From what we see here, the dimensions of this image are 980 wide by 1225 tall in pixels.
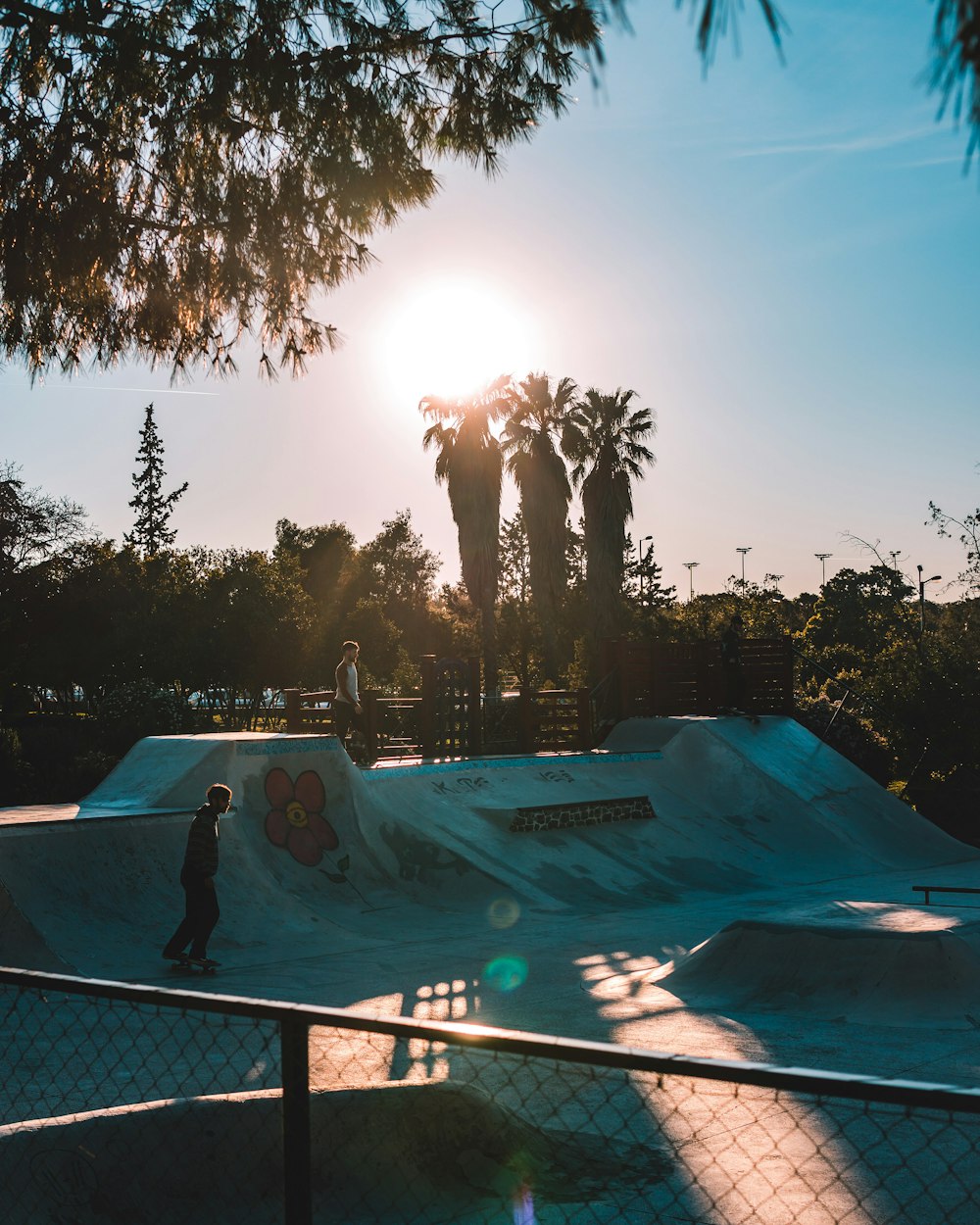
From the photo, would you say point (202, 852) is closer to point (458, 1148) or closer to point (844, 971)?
point (844, 971)

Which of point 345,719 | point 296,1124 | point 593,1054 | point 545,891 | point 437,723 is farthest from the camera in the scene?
point 437,723

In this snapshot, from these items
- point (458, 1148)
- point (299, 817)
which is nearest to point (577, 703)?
point (299, 817)

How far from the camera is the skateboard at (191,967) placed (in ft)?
33.3

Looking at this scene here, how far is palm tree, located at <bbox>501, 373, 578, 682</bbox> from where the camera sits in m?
34.7

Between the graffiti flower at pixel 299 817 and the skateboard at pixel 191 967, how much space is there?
3.45 meters

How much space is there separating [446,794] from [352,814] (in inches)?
89.7

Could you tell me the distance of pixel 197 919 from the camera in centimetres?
1020

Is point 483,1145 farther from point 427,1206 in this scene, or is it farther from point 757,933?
point 757,933

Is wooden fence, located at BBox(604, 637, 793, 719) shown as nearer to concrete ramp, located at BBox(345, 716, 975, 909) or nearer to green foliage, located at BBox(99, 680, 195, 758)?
concrete ramp, located at BBox(345, 716, 975, 909)

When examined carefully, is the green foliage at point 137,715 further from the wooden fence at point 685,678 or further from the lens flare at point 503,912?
the lens flare at point 503,912

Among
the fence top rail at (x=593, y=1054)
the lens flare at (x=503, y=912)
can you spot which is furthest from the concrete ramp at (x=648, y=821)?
the fence top rail at (x=593, y=1054)

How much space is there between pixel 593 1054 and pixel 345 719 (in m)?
16.3

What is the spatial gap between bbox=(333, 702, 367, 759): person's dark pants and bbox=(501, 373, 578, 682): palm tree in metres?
16.1

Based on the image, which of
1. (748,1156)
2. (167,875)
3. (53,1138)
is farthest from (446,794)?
(53,1138)
